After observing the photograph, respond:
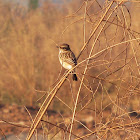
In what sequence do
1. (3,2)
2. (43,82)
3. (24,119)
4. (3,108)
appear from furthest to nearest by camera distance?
(3,2) < (43,82) < (3,108) < (24,119)

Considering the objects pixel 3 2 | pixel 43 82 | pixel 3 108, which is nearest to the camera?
pixel 3 108

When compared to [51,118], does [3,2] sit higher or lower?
higher

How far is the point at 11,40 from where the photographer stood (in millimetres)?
9695

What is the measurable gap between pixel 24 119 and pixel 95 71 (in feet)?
7.60

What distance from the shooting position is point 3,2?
419 inches

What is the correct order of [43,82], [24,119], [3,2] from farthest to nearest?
[3,2] < [43,82] < [24,119]

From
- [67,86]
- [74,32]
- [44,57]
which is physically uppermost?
[74,32]

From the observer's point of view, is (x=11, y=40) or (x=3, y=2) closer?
(x=11, y=40)

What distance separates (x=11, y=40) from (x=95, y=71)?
8.36 ft

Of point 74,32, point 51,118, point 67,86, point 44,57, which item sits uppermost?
point 74,32

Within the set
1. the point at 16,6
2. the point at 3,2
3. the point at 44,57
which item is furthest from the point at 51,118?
the point at 3,2

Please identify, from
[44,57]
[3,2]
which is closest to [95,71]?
[44,57]

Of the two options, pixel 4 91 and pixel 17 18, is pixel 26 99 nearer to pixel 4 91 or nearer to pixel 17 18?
pixel 4 91

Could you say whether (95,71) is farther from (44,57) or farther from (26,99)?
(26,99)
